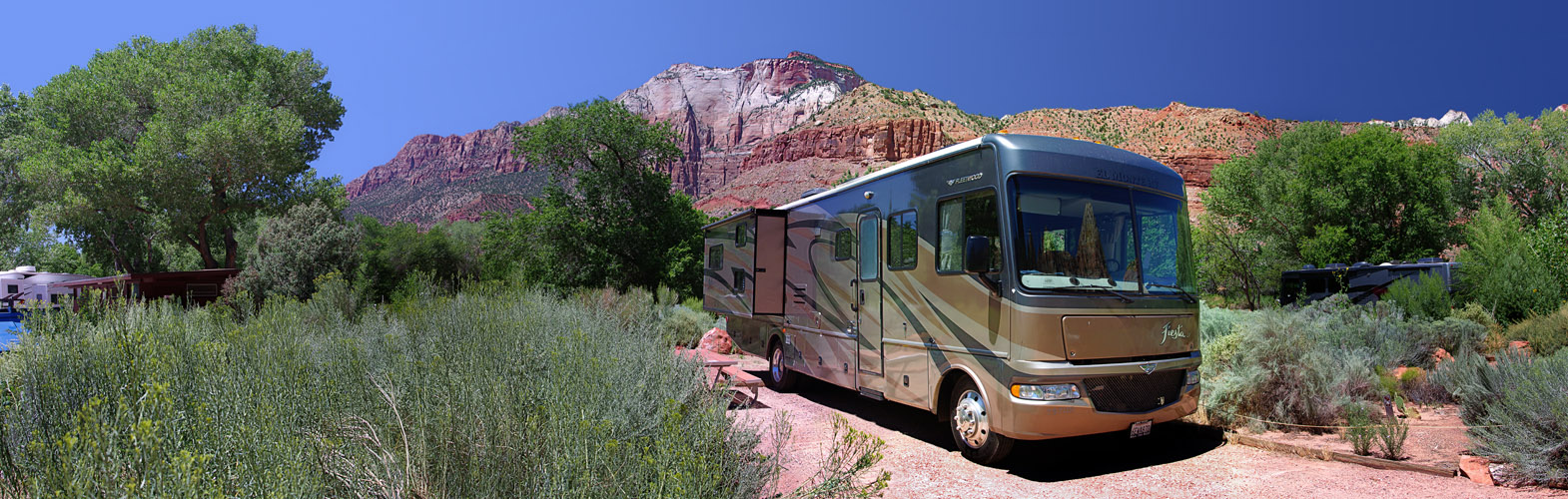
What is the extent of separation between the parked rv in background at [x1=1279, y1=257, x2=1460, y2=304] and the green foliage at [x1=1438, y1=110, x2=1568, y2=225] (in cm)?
1692

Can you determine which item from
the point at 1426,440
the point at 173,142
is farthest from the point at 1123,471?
the point at 173,142

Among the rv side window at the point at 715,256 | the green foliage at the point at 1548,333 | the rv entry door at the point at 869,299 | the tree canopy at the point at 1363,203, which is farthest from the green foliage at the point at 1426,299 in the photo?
the tree canopy at the point at 1363,203

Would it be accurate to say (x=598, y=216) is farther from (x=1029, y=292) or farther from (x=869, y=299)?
(x=1029, y=292)

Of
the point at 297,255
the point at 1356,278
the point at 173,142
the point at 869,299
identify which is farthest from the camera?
the point at 173,142

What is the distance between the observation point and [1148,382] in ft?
19.9

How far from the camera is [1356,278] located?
19.5 meters

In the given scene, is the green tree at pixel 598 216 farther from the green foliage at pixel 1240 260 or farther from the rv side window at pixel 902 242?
the green foliage at pixel 1240 260

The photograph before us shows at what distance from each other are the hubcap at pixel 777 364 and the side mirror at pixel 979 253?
15.8 ft

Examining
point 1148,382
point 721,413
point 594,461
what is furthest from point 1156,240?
point 594,461

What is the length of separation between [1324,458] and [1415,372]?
357 centimetres

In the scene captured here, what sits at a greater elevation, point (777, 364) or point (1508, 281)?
point (1508, 281)

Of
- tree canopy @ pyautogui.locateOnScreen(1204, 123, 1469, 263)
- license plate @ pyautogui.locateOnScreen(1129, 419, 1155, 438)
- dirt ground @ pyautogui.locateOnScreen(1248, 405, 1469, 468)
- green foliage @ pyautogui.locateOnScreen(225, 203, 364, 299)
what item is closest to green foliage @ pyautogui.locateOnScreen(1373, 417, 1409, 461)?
dirt ground @ pyautogui.locateOnScreen(1248, 405, 1469, 468)

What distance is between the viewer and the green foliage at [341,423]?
2.35 metres

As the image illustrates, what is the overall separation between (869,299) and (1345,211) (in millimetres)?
27841
